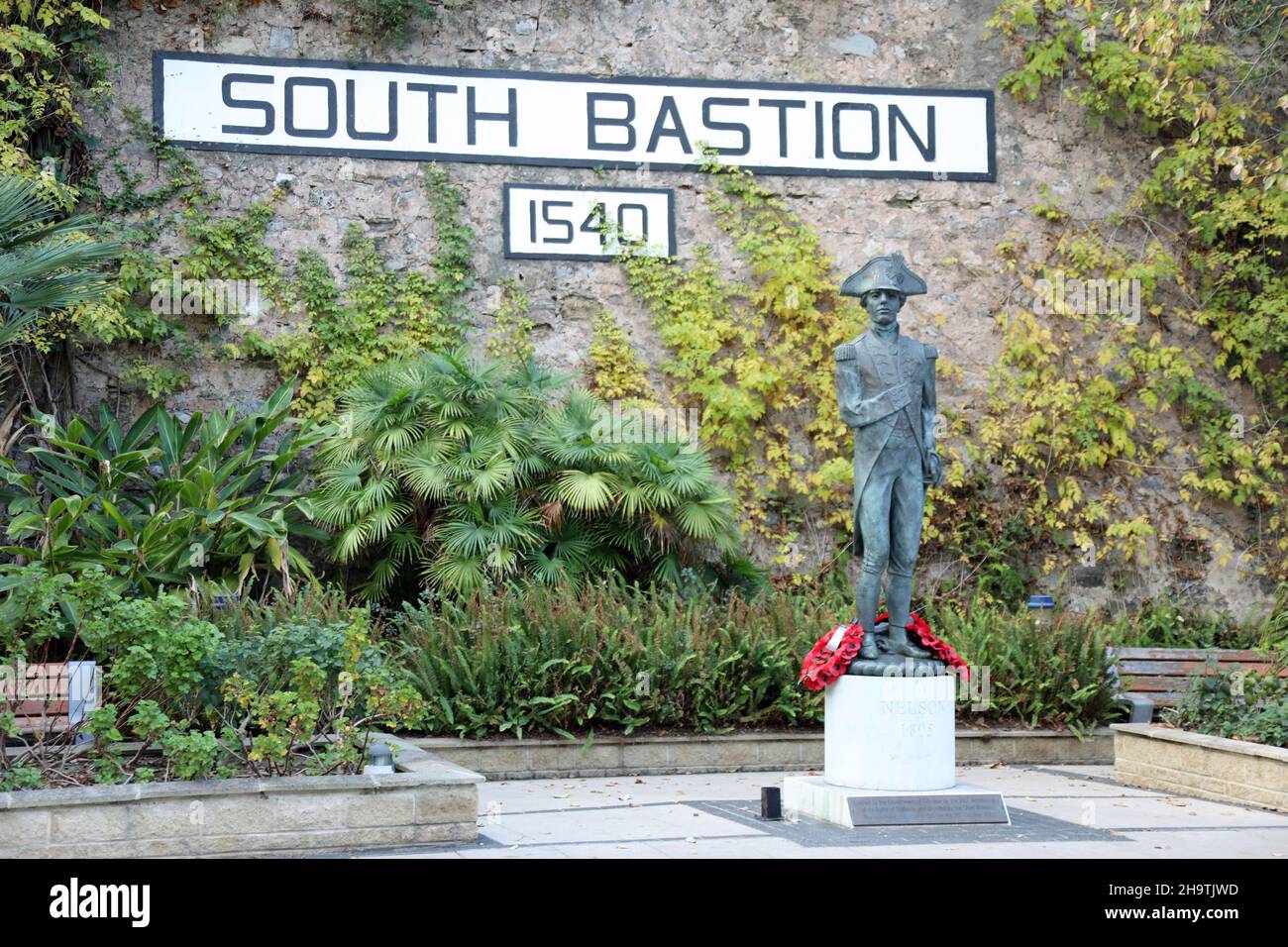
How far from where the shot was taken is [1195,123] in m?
12.2

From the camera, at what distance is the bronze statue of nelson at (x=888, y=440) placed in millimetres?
→ 7223

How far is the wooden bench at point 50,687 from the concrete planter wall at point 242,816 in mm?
727

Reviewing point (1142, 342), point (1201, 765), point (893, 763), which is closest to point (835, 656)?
point (893, 763)

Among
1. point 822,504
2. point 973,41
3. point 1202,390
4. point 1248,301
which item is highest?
point 973,41

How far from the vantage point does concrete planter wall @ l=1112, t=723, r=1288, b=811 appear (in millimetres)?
7477

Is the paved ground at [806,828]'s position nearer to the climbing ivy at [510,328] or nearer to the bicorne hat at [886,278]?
the bicorne hat at [886,278]

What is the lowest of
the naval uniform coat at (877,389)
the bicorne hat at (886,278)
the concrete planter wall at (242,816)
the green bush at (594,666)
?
the concrete planter wall at (242,816)

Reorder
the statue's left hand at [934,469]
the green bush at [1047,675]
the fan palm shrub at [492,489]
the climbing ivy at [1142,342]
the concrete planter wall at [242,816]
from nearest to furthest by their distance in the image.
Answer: the concrete planter wall at [242,816] → the statue's left hand at [934,469] → the green bush at [1047,675] → the fan palm shrub at [492,489] → the climbing ivy at [1142,342]

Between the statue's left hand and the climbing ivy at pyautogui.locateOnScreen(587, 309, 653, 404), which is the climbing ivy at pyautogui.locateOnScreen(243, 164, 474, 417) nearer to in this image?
the climbing ivy at pyautogui.locateOnScreen(587, 309, 653, 404)

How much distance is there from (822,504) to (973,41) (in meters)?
4.44

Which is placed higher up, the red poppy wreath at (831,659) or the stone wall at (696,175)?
the stone wall at (696,175)

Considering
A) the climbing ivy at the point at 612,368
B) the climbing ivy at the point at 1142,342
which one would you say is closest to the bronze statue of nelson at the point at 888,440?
the climbing ivy at the point at 612,368

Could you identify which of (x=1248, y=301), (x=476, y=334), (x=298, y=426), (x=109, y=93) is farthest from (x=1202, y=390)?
(x=109, y=93)

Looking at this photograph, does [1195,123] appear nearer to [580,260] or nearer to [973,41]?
[973,41]
